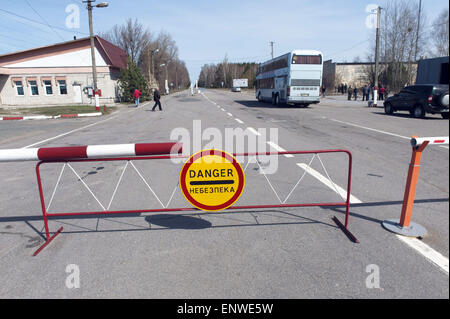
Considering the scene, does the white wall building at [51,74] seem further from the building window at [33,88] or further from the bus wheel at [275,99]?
the bus wheel at [275,99]

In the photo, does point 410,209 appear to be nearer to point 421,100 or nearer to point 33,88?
Result: point 421,100

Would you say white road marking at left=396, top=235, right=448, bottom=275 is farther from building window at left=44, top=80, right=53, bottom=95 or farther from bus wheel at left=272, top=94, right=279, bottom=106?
building window at left=44, top=80, right=53, bottom=95

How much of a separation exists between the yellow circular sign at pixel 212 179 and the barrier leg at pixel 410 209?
199 centimetres

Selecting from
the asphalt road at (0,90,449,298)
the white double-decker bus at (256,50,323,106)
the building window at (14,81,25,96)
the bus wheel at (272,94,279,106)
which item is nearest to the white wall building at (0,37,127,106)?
the building window at (14,81,25,96)

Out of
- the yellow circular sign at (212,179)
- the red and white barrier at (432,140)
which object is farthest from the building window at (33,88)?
the red and white barrier at (432,140)

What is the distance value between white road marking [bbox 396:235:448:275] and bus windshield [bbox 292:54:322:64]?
21.5m

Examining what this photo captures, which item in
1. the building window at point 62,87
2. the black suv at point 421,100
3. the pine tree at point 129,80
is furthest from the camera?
the pine tree at point 129,80

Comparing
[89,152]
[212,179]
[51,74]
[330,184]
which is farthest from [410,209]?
[51,74]

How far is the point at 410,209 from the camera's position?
3.87 meters

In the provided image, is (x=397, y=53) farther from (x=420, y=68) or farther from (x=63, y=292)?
(x=63, y=292)

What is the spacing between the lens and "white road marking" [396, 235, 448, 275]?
3152 millimetres

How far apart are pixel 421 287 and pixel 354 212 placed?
184 centimetres

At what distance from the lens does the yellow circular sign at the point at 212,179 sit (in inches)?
148
